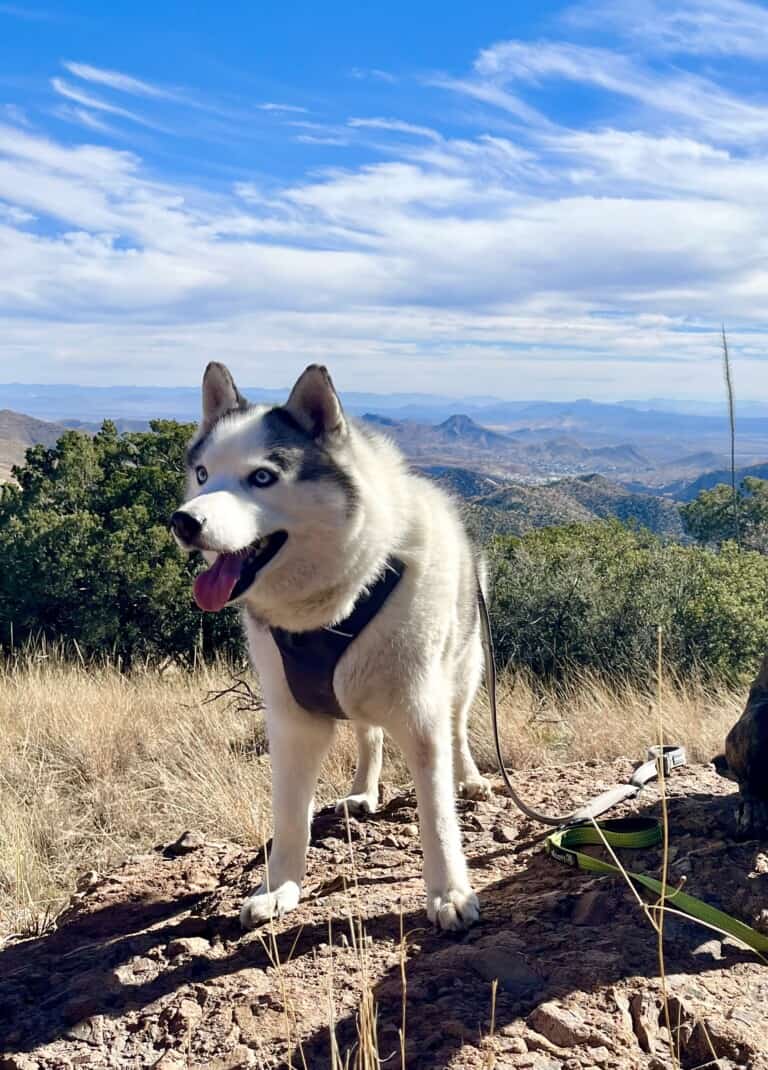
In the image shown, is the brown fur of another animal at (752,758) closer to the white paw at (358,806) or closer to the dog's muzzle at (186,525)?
the white paw at (358,806)

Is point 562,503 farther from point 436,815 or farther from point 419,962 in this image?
point 419,962

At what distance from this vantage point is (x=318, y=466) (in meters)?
3.03

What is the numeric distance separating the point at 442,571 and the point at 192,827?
2.17 meters

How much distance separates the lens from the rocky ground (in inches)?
91.0

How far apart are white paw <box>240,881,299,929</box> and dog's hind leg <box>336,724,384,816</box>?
97 cm

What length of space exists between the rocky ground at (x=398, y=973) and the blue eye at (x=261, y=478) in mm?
1405

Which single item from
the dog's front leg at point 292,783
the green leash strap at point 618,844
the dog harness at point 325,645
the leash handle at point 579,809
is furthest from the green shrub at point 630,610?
the dog harness at point 325,645

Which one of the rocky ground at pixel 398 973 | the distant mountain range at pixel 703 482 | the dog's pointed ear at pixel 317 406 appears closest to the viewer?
the rocky ground at pixel 398 973

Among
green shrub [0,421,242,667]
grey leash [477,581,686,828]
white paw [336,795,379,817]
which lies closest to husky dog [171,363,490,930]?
grey leash [477,581,686,828]

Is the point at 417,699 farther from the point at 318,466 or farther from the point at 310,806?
the point at 318,466

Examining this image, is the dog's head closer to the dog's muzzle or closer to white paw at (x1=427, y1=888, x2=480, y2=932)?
the dog's muzzle

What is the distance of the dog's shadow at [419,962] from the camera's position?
243 cm

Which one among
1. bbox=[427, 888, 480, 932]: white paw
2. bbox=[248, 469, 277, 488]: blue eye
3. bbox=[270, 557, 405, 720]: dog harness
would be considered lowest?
bbox=[427, 888, 480, 932]: white paw

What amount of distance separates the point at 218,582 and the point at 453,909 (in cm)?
140
